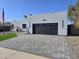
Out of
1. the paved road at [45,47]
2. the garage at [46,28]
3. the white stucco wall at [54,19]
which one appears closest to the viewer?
the paved road at [45,47]

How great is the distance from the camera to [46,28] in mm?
29078

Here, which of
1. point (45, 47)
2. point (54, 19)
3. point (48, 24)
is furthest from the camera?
point (48, 24)

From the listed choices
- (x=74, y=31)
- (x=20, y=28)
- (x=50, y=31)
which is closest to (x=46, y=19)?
(x=50, y=31)

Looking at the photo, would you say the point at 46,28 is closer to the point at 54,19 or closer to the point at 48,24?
the point at 48,24

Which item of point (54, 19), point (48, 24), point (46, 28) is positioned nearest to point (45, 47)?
point (54, 19)

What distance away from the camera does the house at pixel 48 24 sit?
26219mm

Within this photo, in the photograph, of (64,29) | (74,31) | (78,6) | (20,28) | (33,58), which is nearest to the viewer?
(33,58)

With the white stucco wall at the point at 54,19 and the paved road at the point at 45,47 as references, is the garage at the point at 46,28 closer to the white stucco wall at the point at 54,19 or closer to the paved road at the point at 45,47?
the white stucco wall at the point at 54,19

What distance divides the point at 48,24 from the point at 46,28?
91cm

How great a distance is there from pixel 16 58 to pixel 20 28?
119ft

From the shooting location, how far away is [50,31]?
28.6 metres

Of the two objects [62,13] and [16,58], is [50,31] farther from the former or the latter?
[16,58]

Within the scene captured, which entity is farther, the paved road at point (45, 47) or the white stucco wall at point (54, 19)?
the white stucco wall at point (54, 19)

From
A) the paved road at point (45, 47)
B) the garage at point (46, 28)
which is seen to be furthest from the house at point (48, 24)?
the paved road at point (45, 47)
